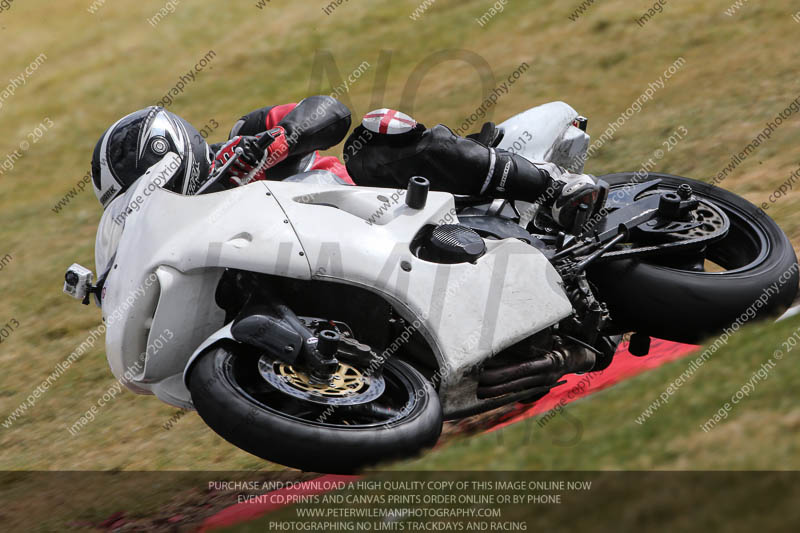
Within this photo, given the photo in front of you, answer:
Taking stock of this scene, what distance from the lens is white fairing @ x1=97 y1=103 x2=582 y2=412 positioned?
3686 millimetres

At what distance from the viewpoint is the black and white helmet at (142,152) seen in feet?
13.7

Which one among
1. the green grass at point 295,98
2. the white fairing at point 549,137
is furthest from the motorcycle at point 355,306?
the white fairing at point 549,137

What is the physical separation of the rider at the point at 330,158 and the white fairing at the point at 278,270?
0.19m

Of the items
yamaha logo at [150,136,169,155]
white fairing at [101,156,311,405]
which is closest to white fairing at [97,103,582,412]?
white fairing at [101,156,311,405]

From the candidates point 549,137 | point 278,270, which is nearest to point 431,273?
point 278,270

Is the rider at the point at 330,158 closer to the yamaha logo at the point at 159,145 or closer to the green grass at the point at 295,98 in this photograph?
the yamaha logo at the point at 159,145

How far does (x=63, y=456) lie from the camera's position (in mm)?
5375

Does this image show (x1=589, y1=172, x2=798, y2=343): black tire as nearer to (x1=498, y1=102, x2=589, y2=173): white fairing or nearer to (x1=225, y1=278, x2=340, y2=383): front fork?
(x1=498, y1=102, x2=589, y2=173): white fairing

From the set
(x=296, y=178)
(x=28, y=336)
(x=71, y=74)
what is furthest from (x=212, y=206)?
(x=71, y=74)

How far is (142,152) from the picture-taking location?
4.18 metres

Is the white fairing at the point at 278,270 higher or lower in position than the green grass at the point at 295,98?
higher

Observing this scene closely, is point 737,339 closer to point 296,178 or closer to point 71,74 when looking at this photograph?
point 296,178

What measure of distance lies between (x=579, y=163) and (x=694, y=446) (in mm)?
2474

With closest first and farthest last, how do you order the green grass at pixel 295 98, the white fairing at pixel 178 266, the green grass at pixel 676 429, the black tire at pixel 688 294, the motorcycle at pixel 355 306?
the green grass at pixel 676 429 < the motorcycle at pixel 355 306 < the white fairing at pixel 178 266 < the black tire at pixel 688 294 < the green grass at pixel 295 98
